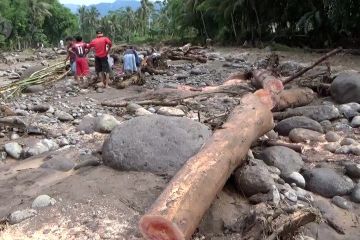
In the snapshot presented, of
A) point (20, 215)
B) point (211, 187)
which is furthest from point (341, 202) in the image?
point (20, 215)

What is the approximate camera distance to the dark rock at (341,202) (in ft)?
Result: 15.7

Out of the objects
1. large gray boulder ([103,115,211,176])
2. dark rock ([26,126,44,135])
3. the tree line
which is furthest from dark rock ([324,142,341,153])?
the tree line

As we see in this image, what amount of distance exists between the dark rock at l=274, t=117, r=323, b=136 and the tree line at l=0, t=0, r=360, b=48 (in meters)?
11.3

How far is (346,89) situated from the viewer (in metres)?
8.35

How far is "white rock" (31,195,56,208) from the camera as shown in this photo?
4622 mm

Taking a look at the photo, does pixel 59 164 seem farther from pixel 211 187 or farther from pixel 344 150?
pixel 344 150

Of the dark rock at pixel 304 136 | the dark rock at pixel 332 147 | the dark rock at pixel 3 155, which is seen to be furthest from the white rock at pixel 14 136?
the dark rock at pixel 332 147

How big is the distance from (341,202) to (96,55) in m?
8.51

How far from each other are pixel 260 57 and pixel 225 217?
15.2 metres

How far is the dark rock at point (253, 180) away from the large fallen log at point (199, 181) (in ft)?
0.47

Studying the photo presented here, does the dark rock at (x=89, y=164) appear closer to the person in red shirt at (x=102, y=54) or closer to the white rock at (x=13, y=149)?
the white rock at (x=13, y=149)

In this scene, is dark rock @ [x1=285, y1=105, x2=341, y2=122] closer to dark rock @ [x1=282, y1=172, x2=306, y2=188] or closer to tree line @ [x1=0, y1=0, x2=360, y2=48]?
dark rock @ [x1=282, y1=172, x2=306, y2=188]

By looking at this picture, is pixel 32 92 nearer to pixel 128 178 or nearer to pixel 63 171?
pixel 63 171

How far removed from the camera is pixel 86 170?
563 centimetres
